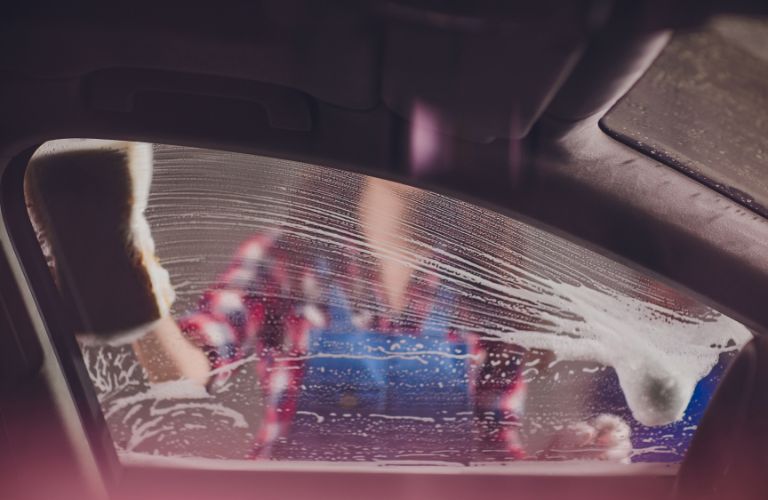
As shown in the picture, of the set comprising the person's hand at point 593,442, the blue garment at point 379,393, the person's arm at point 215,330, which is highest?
the person's arm at point 215,330

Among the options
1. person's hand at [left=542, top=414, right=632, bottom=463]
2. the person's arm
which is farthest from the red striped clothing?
person's hand at [left=542, top=414, right=632, bottom=463]

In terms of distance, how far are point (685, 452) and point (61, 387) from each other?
188cm

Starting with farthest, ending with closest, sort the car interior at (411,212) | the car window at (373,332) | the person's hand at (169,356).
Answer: the person's hand at (169,356)
the car window at (373,332)
the car interior at (411,212)

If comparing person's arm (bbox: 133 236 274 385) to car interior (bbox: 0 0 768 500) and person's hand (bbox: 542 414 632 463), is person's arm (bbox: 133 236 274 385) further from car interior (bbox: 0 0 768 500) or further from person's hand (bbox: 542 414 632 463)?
person's hand (bbox: 542 414 632 463)

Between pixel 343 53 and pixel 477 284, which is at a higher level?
pixel 343 53

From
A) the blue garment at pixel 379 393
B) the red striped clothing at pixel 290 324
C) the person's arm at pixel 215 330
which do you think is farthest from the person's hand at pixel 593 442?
the person's arm at pixel 215 330

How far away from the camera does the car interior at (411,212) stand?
1222mm

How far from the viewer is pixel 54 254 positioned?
191 centimetres

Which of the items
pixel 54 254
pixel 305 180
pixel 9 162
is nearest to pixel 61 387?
pixel 54 254

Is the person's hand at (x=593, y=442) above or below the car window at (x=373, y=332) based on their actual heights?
below

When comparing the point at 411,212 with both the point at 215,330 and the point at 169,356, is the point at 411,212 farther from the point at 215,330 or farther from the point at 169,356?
the point at 169,356

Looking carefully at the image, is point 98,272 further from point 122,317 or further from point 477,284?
point 477,284

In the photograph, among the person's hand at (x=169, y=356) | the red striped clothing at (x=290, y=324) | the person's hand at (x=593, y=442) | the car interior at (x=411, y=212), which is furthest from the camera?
the person's hand at (x=593, y=442)

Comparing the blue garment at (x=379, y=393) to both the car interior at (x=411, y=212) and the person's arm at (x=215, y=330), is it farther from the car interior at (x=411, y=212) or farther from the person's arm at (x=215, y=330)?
the person's arm at (x=215, y=330)
